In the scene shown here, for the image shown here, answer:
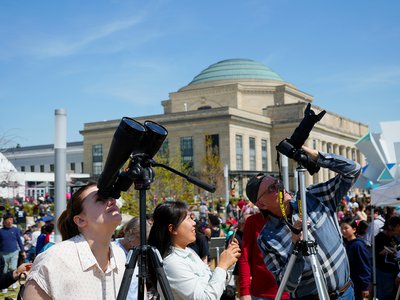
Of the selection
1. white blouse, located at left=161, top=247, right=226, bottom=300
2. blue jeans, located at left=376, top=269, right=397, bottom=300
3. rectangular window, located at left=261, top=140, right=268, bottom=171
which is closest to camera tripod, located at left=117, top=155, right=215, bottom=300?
white blouse, located at left=161, top=247, right=226, bottom=300

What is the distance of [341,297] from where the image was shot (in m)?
4.29

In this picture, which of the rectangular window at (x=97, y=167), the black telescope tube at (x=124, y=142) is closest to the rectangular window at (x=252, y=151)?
the rectangular window at (x=97, y=167)

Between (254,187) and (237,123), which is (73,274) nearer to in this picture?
(254,187)

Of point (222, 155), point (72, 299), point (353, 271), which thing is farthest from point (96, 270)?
point (222, 155)

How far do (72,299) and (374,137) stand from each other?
2466 centimetres

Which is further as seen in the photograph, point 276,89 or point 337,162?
point 276,89

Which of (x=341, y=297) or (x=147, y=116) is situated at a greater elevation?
(x=147, y=116)

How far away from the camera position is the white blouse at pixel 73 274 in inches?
113

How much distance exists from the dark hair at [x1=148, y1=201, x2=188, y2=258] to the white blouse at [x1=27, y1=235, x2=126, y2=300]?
136 centimetres

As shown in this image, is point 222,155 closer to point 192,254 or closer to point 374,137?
point 374,137

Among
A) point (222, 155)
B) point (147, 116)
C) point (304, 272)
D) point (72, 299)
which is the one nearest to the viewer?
point (72, 299)

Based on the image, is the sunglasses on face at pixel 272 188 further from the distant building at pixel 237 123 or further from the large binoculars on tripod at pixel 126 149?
the distant building at pixel 237 123

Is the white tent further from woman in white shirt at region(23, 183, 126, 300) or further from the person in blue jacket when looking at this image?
woman in white shirt at region(23, 183, 126, 300)

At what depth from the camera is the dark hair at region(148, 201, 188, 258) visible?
448cm
